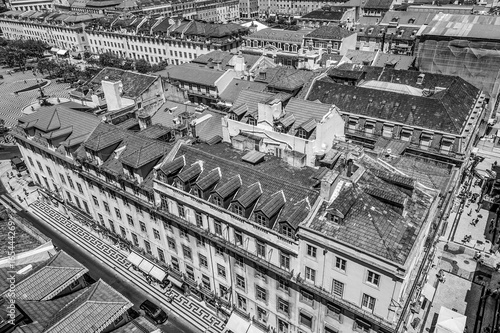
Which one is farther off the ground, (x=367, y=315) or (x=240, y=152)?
(x=240, y=152)

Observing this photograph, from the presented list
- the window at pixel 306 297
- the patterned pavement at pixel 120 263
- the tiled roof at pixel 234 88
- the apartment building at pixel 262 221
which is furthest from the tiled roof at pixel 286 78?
the patterned pavement at pixel 120 263

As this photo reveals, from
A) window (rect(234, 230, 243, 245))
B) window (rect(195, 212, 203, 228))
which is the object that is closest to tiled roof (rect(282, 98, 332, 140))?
window (rect(234, 230, 243, 245))

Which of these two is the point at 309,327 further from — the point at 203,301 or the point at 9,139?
the point at 9,139

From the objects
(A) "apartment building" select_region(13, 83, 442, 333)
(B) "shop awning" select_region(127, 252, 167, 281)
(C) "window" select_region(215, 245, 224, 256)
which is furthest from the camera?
(B) "shop awning" select_region(127, 252, 167, 281)

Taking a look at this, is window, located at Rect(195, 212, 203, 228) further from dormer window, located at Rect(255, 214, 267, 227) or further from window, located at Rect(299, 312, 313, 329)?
window, located at Rect(299, 312, 313, 329)

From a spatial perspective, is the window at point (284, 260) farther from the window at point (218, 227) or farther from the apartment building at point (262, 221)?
the window at point (218, 227)

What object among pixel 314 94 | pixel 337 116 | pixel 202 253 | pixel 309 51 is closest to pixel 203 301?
pixel 202 253
